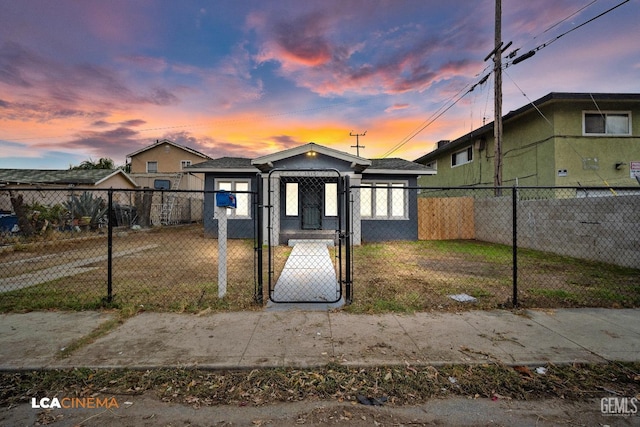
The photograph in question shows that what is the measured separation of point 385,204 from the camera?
1286cm

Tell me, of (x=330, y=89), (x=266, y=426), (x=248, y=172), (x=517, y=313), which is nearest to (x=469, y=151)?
(x=330, y=89)

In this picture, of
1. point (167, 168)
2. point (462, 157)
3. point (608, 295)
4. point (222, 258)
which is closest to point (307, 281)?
point (222, 258)

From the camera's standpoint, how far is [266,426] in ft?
6.44

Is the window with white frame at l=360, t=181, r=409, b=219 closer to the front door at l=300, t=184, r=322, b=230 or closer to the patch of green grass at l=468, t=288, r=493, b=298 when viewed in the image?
the front door at l=300, t=184, r=322, b=230

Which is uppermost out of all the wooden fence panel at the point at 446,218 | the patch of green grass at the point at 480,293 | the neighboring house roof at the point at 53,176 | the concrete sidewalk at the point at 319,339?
the neighboring house roof at the point at 53,176

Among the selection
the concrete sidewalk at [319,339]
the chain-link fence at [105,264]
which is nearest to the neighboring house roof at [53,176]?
the chain-link fence at [105,264]

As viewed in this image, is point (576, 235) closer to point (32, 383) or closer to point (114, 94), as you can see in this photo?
point (32, 383)

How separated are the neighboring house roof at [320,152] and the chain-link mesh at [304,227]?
2.62ft

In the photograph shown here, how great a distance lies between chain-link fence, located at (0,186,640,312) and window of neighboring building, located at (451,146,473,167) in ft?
10.7

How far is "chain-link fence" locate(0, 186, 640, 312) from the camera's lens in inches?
181

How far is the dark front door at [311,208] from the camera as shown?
12.7m

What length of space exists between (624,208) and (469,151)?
12.4 metres

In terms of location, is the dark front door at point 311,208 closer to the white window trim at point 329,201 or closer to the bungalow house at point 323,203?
the bungalow house at point 323,203

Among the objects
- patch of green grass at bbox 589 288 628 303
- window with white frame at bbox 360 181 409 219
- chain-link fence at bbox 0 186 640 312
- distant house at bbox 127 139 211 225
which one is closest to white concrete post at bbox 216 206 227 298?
chain-link fence at bbox 0 186 640 312
